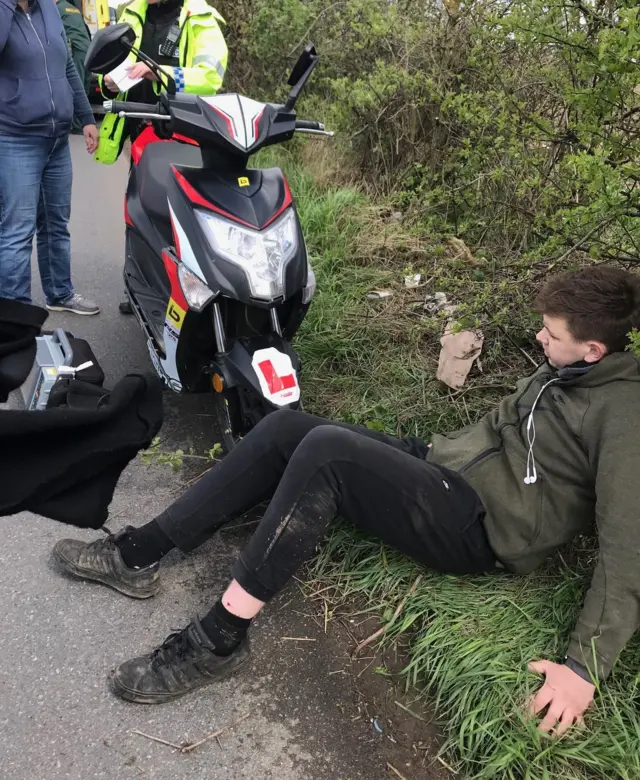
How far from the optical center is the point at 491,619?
2.12m

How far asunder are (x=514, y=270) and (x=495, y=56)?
1429 millimetres

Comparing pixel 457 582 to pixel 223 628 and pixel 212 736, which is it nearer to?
pixel 223 628

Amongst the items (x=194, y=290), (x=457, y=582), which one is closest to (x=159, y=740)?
(x=457, y=582)

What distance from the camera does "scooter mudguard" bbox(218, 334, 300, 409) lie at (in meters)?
2.50

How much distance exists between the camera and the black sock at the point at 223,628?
200 cm

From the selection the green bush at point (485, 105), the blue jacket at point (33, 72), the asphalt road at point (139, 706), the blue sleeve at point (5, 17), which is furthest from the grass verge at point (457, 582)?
the blue sleeve at point (5, 17)

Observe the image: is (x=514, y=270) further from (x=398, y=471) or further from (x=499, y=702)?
(x=499, y=702)

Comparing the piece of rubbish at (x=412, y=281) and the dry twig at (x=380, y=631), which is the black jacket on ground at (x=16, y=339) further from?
the piece of rubbish at (x=412, y=281)

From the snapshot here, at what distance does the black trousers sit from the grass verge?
0.19 meters

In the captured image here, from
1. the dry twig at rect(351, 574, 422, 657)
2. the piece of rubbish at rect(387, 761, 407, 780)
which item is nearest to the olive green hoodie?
the dry twig at rect(351, 574, 422, 657)

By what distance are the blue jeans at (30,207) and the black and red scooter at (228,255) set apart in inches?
42.6

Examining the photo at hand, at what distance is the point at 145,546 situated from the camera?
89.0 inches

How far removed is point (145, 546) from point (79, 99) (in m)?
2.96

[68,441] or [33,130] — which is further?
[33,130]
